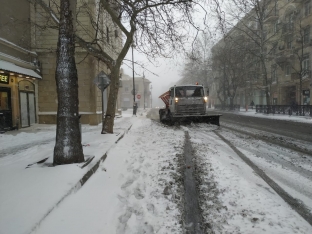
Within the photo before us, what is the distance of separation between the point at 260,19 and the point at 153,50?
20.8 m

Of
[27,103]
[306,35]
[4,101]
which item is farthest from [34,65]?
[306,35]

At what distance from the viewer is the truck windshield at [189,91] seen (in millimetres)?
14840

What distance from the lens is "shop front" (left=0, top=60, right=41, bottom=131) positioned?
1191cm

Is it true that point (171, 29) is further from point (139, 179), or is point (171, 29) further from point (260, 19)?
point (260, 19)

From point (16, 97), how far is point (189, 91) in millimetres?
10518

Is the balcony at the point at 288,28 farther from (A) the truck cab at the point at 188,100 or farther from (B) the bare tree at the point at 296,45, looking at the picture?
(A) the truck cab at the point at 188,100

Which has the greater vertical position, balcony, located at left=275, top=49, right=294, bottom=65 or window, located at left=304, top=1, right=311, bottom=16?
window, located at left=304, top=1, right=311, bottom=16

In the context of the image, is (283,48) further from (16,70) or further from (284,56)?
(16,70)

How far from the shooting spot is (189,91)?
1493cm

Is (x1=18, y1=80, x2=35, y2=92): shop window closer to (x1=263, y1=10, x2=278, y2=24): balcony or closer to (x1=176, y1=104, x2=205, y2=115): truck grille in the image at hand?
(x1=176, y1=104, x2=205, y2=115): truck grille

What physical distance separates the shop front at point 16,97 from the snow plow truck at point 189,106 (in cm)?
877

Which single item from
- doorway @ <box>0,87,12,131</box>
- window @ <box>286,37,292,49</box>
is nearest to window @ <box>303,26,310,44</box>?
window @ <box>286,37,292,49</box>

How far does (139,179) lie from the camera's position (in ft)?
14.8

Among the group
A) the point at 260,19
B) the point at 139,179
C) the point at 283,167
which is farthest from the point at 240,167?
the point at 260,19
